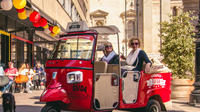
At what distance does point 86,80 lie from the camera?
7414 millimetres

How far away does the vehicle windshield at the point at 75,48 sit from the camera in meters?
7.60

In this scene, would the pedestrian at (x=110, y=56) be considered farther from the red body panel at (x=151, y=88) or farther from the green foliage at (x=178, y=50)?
the green foliage at (x=178, y=50)

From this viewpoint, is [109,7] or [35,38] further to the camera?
[109,7]

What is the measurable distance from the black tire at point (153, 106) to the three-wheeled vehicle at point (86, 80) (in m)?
0.13

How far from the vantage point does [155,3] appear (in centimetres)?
5822

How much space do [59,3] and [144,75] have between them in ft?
66.5

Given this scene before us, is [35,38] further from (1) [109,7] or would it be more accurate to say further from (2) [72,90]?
(1) [109,7]

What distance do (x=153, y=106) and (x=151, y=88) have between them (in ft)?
1.55

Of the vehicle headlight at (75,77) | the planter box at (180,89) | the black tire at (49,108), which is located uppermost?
the vehicle headlight at (75,77)

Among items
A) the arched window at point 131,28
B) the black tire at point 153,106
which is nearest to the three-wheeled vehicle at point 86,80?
the black tire at point 153,106

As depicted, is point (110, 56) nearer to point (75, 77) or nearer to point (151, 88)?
point (151, 88)

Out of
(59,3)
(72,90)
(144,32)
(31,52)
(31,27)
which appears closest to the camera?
(72,90)

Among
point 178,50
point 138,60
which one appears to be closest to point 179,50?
point 178,50

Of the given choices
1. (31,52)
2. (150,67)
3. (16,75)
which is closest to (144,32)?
(31,52)
